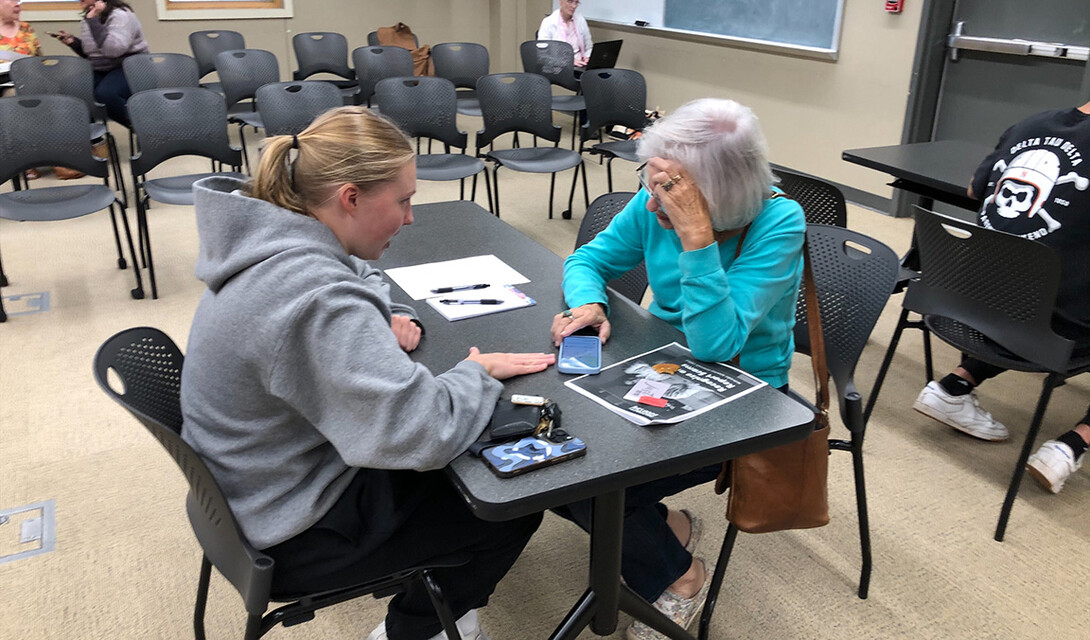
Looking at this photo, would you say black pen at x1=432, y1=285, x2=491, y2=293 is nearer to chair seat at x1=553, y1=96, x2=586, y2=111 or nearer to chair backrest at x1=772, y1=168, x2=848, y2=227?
chair backrest at x1=772, y1=168, x2=848, y2=227

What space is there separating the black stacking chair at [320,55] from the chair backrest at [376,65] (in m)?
0.68

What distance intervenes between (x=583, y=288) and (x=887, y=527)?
3.79 ft

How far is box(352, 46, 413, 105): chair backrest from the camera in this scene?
5.45 m

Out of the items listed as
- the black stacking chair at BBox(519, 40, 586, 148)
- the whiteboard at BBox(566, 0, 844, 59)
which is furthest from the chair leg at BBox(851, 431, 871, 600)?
the black stacking chair at BBox(519, 40, 586, 148)

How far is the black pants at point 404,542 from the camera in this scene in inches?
51.6

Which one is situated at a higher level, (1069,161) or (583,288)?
(1069,161)

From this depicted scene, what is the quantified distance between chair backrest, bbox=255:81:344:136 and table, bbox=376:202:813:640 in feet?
7.53

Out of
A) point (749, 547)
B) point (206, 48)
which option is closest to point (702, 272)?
point (749, 547)

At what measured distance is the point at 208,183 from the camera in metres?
1.35

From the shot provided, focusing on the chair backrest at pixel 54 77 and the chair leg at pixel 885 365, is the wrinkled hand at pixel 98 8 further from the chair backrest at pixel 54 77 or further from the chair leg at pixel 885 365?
the chair leg at pixel 885 365

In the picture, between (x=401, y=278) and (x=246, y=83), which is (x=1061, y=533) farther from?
(x=246, y=83)


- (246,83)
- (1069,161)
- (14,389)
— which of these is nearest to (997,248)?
(1069,161)

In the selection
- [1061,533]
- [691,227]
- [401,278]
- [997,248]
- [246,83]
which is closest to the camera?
[691,227]

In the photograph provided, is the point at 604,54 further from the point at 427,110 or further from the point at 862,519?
the point at 862,519
